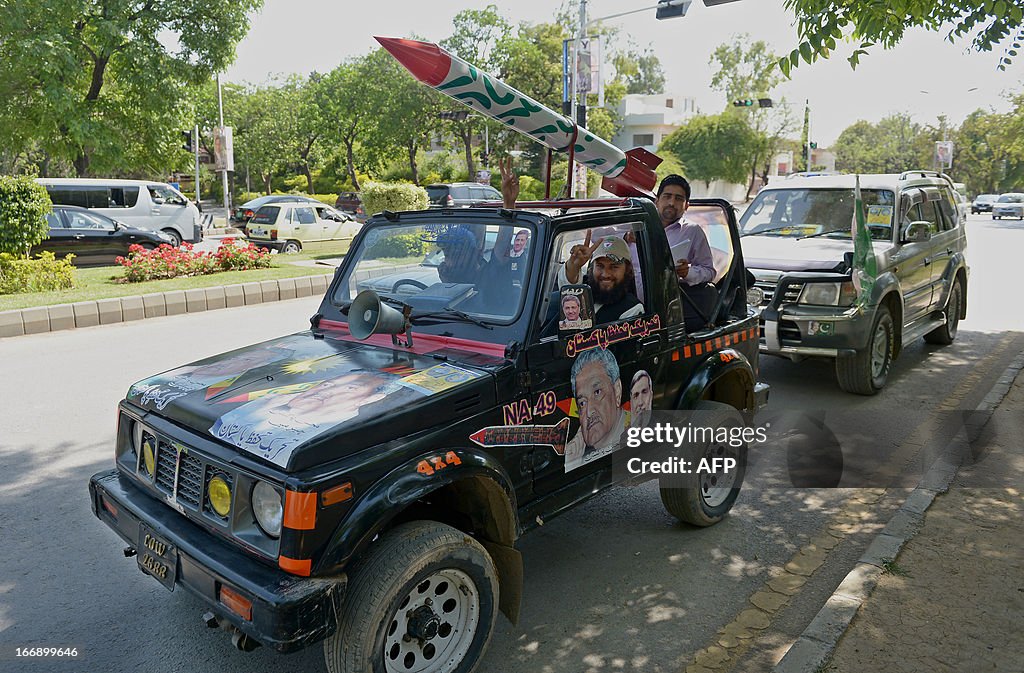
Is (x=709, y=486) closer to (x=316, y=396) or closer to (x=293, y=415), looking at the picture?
(x=316, y=396)

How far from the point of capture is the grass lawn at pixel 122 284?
10.9 meters

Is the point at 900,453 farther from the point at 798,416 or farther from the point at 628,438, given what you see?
the point at 628,438

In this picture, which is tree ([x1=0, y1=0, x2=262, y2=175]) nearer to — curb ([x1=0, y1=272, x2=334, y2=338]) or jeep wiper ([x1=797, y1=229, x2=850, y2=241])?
curb ([x1=0, y1=272, x2=334, y2=338])

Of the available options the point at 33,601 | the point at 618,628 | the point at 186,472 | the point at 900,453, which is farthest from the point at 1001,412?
the point at 33,601

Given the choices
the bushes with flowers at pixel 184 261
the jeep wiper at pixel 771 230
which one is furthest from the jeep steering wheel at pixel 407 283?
the bushes with flowers at pixel 184 261

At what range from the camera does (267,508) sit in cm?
270

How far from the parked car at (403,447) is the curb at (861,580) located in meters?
0.91

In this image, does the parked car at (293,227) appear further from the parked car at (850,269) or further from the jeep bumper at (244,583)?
the jeep bumper at (244,583)

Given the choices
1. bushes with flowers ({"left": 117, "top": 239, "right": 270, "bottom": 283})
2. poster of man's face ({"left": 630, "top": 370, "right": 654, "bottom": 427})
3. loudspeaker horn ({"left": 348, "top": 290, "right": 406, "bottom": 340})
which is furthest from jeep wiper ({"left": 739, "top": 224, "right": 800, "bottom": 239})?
bushes with flowers ({"left": 117, "top": 239, "right": 270, "bottom": 283})

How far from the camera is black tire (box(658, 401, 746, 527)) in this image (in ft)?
14.1

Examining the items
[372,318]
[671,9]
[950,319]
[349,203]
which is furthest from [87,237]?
[349,203]

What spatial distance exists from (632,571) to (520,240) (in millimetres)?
1805

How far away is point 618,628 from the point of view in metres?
3.55

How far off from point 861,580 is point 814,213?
5.41 m
